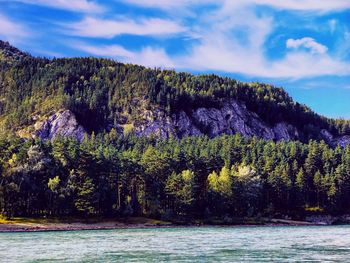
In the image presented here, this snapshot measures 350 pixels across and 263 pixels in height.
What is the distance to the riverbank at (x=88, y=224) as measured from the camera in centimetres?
12816

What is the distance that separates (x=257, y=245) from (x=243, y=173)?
103111 mm

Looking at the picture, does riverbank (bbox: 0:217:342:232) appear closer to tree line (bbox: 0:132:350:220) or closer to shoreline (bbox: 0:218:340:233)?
shoreline (bbox: 0:218:340:233)

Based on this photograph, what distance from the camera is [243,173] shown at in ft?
586

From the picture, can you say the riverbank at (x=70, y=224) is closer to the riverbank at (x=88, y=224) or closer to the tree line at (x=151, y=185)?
the riverbank at (x=88, y=224)

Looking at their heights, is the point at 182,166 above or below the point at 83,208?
above

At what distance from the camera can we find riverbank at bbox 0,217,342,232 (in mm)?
128163

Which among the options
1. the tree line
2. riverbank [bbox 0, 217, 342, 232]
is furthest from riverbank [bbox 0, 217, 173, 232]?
the tree line

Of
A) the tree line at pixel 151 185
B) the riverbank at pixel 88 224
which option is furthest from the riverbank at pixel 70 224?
the tree line at pixel 151 185

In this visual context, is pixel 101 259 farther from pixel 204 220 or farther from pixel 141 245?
pixel 204 220

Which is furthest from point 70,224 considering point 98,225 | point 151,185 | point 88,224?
point 151,185

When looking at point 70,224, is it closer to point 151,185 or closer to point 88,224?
point 88,224

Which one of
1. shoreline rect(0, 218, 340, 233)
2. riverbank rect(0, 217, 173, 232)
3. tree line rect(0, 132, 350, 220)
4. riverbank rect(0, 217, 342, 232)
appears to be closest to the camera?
shoreline rect(0, 218, 340, 233)

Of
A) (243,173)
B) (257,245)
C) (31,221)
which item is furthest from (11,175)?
(257,245)

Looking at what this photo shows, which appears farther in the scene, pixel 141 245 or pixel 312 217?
pixel 312 217
